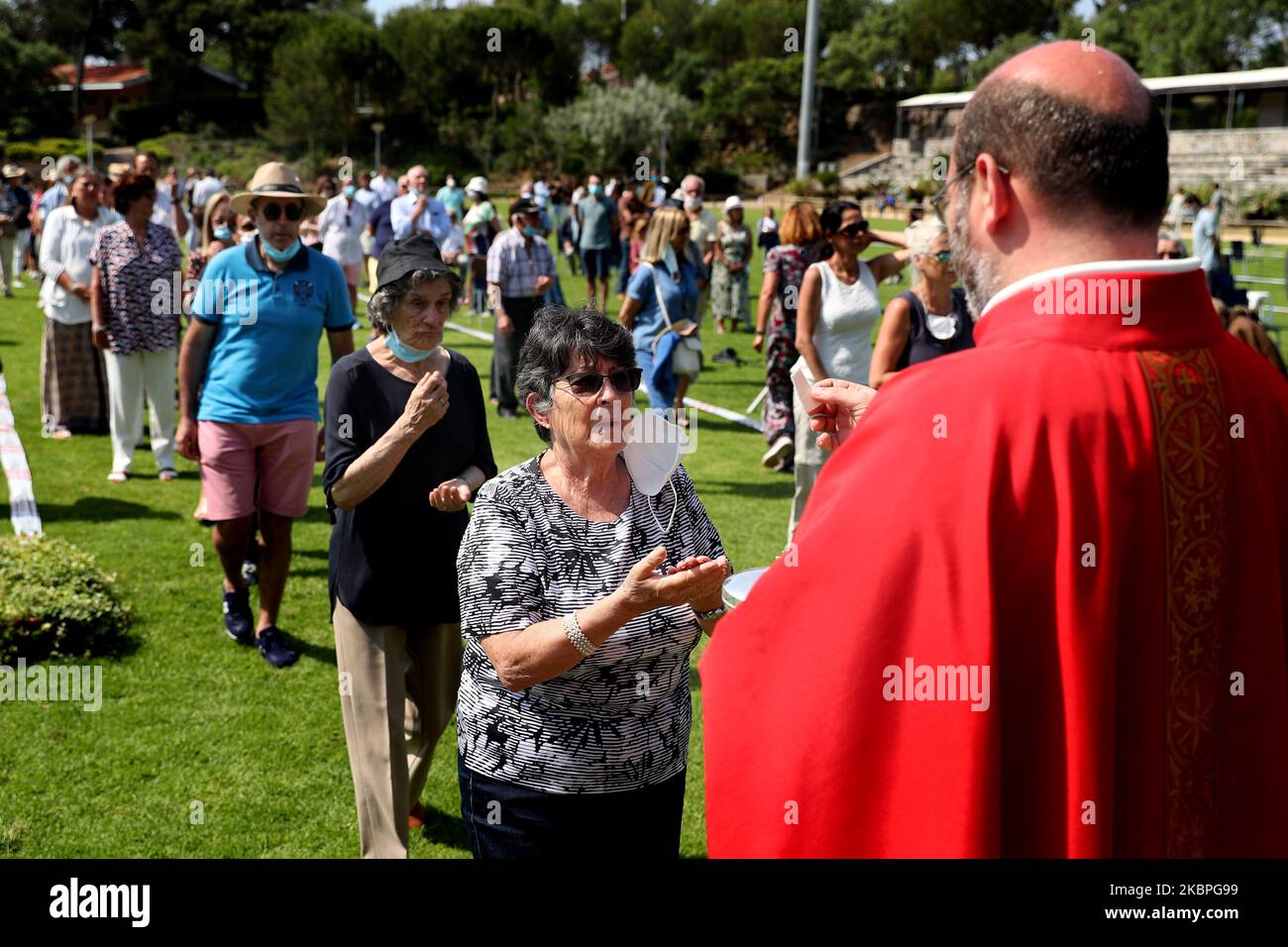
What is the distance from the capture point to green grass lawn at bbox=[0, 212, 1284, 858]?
16.1ft

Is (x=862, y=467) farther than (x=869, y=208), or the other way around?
(x=869, y=208)

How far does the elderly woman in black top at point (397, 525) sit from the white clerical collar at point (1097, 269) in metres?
2.69

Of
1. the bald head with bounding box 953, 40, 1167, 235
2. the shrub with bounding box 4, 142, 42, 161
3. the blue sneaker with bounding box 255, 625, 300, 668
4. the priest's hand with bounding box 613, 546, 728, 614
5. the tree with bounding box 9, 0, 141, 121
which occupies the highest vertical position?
the tree with bounding box 9, 0, 141, 121

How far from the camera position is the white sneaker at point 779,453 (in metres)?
11.0

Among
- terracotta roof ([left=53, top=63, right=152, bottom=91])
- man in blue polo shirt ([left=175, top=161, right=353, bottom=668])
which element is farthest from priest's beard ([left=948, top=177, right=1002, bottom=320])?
terracotta roof ([left=53, top=63, right=152, bottom=91])

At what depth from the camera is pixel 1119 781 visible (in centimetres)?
176

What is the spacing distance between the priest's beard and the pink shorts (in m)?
5.10

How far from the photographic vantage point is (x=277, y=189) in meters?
6.64

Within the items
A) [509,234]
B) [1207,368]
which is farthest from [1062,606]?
[509,234]

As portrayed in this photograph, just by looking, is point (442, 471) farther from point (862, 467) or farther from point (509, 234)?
point (509, 234)

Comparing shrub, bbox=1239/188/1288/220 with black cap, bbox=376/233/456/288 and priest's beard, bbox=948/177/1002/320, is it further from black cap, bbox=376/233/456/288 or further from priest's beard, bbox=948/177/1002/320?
priest's beard, bbox=948/177/1002/320

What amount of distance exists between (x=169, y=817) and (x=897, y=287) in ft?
67.3
